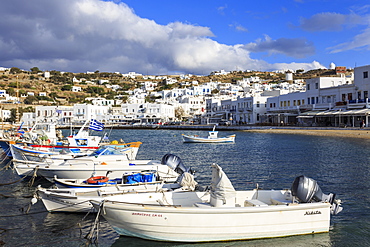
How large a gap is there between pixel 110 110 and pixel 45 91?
5492cm

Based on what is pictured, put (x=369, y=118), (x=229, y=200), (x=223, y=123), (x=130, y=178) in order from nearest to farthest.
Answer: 1. (x=229, y=200)
2. (x=130, y=178)
3. (x=369, y=118)
4. (x=223, y=123)

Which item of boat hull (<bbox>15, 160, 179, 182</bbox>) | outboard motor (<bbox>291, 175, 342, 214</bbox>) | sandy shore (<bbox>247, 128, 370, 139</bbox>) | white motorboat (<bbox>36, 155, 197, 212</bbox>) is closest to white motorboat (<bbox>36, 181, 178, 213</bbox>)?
white motorboat (<bbox>36, 155, 197, 212</bbox>)

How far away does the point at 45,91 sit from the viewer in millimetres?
157375

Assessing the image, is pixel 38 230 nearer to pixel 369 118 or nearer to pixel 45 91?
pixel 369 118

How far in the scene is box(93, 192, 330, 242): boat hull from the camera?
31.1 ft

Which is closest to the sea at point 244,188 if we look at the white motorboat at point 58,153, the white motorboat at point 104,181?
the white motorboat at point 104,181

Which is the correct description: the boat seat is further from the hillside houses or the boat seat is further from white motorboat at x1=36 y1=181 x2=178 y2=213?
the hillside houses

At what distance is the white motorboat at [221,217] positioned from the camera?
9492mm

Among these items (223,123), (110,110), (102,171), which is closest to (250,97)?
(223,123)

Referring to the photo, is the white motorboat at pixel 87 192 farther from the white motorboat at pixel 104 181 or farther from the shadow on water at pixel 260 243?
the shadow on water at pixel 260 243

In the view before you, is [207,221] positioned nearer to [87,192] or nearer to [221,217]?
[221,217]

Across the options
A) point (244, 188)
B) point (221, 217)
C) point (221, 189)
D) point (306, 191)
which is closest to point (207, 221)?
point (221, 217)

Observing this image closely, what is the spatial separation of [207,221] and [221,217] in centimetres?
43

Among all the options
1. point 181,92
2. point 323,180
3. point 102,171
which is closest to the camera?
point 102,171
